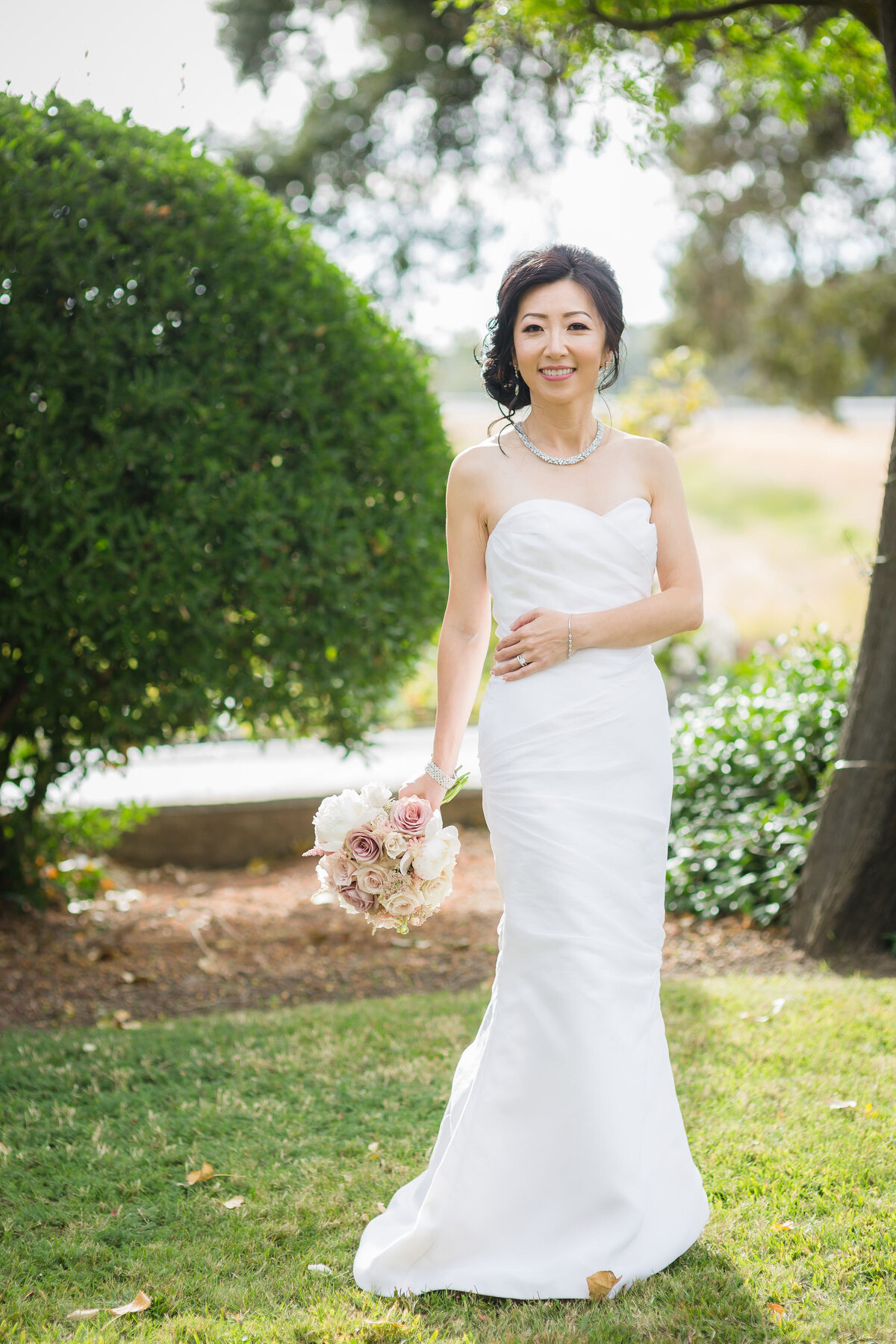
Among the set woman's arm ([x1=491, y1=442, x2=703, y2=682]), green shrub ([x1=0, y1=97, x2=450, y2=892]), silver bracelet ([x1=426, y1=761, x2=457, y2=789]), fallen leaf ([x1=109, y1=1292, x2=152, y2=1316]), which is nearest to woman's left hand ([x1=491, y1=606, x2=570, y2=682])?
woman's arm ([x1=491, y1=442, x2=703, y2=682])

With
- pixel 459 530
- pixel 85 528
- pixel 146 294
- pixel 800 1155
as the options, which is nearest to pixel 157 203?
pixel 146 294

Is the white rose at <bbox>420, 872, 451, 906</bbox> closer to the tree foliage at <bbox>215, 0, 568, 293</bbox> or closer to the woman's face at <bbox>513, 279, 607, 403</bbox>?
the woman's face at <bbox>513, 279, 607, 403</bbox>

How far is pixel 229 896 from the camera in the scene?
6328 mm

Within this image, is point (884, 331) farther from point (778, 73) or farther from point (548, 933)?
point (548, 933)

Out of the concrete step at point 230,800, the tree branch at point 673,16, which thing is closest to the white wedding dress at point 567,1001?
the concrete step at point 230,800

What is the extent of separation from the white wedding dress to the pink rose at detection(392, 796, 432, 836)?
6.7 inches

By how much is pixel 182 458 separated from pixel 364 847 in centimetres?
272

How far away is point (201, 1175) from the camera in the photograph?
3.22 m

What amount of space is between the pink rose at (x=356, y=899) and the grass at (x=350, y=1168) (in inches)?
35.3

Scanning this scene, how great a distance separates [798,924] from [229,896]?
3.10 meters

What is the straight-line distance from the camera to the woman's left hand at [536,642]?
8.93ft

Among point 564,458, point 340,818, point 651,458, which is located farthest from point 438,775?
point 651,458

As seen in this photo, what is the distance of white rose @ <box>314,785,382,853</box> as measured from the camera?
2746 millimetres

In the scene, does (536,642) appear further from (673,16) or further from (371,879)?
(673,16)
